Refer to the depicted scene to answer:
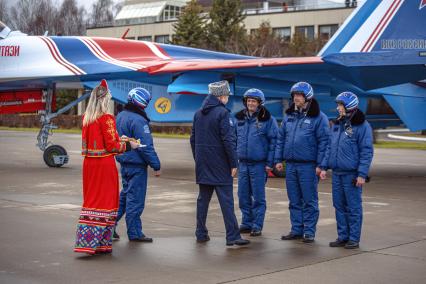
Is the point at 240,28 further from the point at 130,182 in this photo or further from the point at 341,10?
the point at 130,182

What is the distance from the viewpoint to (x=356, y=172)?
296 inches

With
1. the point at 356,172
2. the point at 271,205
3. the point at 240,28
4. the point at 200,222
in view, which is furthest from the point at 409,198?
the point at 240,28

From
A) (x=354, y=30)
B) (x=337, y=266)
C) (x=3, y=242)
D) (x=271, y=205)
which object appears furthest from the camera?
(x=354, y=30)

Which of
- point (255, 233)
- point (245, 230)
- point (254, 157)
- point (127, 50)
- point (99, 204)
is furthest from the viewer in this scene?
point (127, 50)

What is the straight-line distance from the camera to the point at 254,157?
26.8 feet

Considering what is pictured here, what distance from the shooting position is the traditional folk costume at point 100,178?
6820 millimetres

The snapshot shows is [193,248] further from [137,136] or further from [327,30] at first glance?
[327,30]

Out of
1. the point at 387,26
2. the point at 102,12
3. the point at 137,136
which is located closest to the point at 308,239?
the point at 137,136

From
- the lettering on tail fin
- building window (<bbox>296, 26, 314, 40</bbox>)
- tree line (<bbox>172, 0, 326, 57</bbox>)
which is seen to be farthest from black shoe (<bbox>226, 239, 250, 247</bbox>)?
building window (<bbox>296, 26, 314, 40</bbox>)

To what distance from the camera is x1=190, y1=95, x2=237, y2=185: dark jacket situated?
24.3 ft

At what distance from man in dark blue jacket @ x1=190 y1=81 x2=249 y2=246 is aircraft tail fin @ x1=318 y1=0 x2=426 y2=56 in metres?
9.37

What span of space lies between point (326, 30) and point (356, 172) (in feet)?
185

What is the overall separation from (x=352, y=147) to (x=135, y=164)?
2.35 m

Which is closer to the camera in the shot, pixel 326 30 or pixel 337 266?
pixel 337 266
